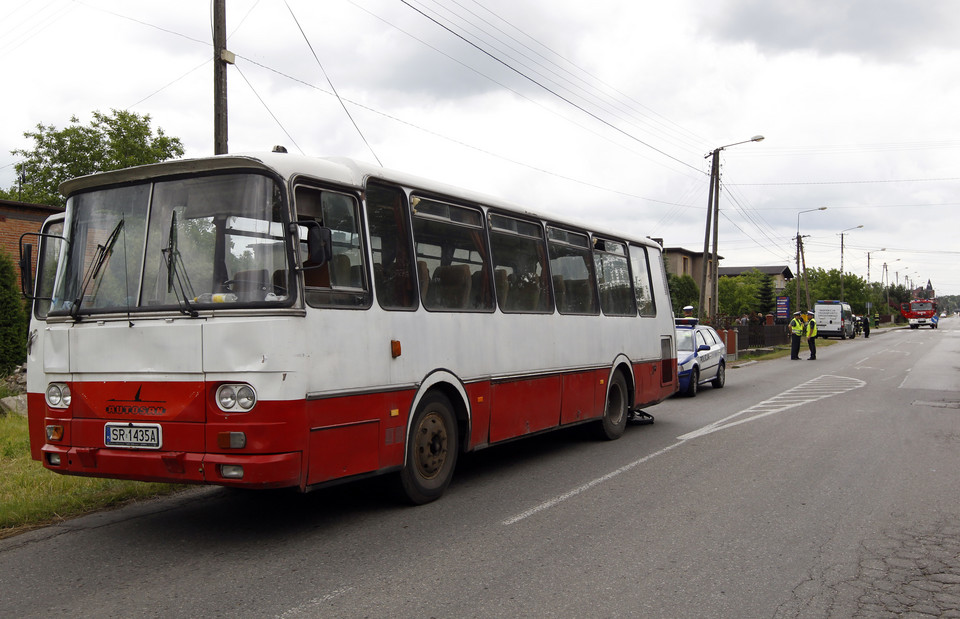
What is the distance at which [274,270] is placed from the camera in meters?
5.62

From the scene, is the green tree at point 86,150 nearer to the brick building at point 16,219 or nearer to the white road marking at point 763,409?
the brick building at point 16,219

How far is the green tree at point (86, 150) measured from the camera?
141 feet

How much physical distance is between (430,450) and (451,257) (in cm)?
179

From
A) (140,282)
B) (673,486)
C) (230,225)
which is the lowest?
(673,486)

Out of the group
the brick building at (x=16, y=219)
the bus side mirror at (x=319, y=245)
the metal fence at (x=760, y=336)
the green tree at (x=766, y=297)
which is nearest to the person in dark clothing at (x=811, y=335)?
the metal fence at (x=760, y=336)

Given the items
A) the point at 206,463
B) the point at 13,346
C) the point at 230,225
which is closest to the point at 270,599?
the point at 206,463

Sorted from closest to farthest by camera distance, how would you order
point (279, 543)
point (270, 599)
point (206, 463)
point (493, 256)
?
point (270, 599) → point (206, 463) → point (279, 543) → point (493, 256)

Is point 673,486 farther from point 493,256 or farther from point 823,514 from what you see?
point 493,256

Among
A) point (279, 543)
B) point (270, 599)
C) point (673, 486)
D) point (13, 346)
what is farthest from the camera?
point (13, 346)

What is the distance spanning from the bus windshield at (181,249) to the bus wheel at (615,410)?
617 centimetres

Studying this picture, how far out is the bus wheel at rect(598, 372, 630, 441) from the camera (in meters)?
10.8

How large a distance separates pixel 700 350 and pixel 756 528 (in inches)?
490

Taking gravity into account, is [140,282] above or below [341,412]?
above

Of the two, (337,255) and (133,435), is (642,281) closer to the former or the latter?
(337,255)
